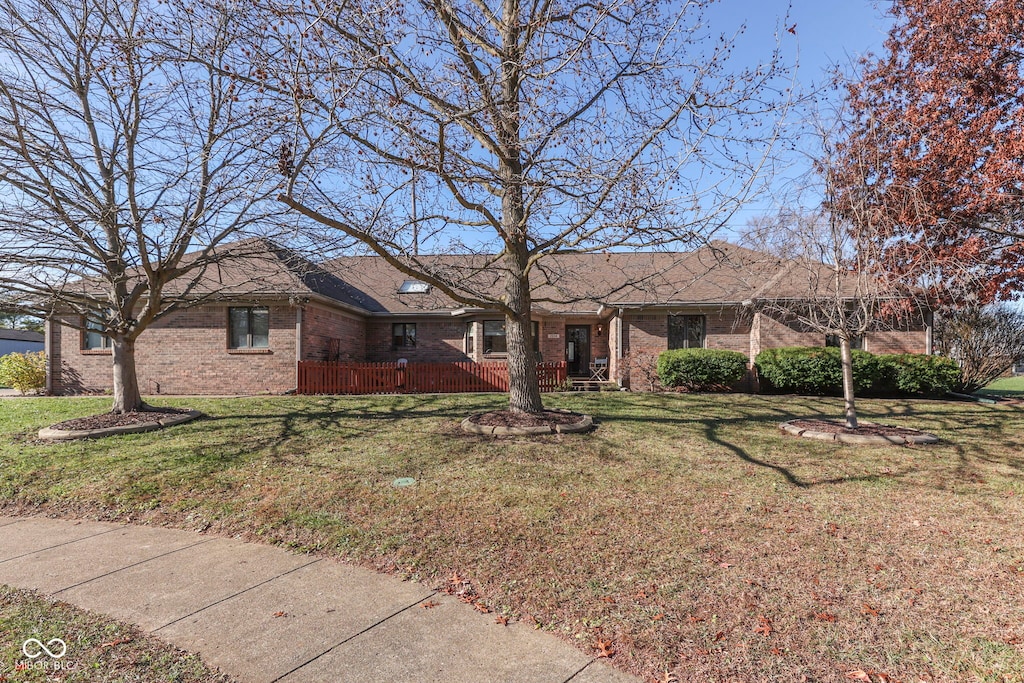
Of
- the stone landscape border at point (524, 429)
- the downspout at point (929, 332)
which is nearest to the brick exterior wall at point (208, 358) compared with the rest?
the stone landscape border at point (524, 429)

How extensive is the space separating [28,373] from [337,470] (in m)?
15.7

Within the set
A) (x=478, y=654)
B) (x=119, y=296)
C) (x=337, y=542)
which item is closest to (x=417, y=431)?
(x=337, y=542)

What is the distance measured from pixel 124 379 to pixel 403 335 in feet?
32.1

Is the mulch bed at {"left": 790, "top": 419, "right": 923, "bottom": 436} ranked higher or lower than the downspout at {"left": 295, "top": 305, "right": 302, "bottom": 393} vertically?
lower

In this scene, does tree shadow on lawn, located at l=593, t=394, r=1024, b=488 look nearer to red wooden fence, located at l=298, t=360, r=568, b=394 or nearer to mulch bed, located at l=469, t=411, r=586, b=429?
mulch bed, located at l=469, t=411, r=586, b=429

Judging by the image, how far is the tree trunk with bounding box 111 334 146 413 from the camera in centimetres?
973

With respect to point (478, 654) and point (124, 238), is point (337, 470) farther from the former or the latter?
point (124, 238)

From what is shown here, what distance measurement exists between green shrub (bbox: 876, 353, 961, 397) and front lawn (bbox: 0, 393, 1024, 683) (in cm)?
432

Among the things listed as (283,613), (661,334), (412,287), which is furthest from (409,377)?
(283,613)

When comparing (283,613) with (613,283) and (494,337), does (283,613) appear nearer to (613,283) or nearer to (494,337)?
(494,337)

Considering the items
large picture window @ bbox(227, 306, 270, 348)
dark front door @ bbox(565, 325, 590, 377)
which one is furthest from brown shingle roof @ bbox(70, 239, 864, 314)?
dark front door @ bbox(565, 325, 590, 377)

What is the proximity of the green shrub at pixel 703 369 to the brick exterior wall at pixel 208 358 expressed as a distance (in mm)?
11243

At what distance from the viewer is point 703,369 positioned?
14.5m

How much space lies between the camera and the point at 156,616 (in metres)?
3.34
